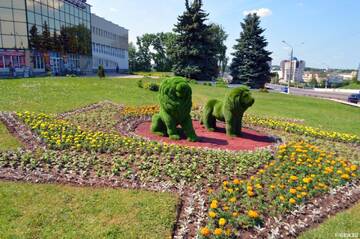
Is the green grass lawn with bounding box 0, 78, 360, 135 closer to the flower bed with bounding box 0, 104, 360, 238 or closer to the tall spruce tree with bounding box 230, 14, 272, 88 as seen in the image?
the flower bed with bounding box 0, 104, 360, 238

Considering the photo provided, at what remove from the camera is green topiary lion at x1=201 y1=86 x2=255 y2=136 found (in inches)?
292

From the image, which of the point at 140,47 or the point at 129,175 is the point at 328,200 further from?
the point at 140,47

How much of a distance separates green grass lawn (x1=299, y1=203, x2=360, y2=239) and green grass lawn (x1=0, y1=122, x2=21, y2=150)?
6.31m

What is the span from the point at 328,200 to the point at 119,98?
39.0 ft

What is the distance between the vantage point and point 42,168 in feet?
16.7

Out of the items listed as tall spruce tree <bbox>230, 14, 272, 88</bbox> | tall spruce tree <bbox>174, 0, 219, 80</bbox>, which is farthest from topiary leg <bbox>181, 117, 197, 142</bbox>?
tall spruce tree <bbox>230, 14, 272, 88</bbox>

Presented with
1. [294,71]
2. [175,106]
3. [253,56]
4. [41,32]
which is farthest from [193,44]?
[294,71]

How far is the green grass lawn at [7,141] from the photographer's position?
6218 mm

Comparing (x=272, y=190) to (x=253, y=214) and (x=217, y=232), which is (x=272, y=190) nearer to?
(x=253, y=214)

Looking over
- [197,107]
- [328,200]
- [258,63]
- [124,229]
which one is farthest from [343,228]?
[258,63]

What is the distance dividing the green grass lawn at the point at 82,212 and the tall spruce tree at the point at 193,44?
85.0 feet

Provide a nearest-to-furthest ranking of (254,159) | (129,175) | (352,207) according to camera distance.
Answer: (352,207) < (129,175) < (254,159)

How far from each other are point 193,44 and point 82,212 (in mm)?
27474

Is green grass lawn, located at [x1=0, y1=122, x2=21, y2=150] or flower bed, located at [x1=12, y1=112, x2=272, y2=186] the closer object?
flower bed, located at [x1=12, y1=112, x2=272, y2=186]
